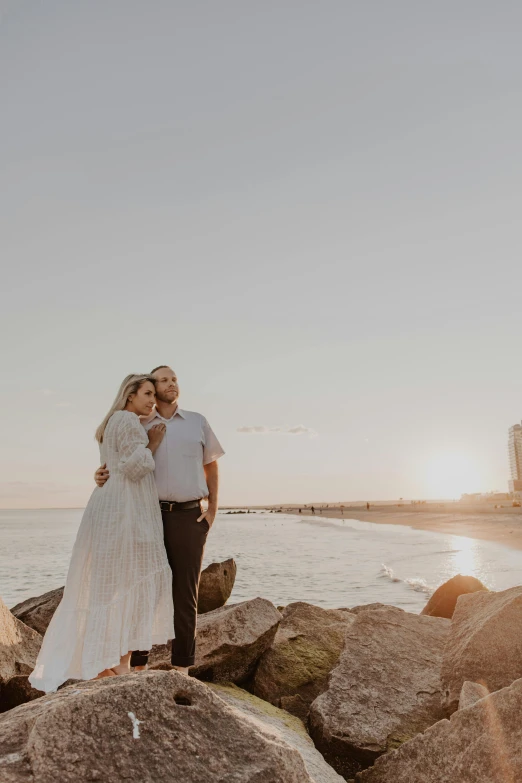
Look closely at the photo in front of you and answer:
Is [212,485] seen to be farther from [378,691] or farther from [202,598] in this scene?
[202,598]

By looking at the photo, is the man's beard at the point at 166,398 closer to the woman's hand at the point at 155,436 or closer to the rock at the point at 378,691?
the woman's hand at the point at 155,436

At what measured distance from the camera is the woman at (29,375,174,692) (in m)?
4.46

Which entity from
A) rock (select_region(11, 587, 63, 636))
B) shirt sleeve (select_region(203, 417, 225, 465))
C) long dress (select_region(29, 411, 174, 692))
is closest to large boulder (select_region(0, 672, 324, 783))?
long dress (select_region(29, 411, 174, 692))

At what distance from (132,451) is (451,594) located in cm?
474

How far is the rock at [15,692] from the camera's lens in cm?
464

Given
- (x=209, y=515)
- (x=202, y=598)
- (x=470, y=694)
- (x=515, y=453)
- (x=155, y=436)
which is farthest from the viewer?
(x=515, y=453)

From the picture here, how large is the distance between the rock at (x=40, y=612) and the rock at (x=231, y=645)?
189 cm

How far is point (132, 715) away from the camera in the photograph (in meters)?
2.14

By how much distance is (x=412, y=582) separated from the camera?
631 inches

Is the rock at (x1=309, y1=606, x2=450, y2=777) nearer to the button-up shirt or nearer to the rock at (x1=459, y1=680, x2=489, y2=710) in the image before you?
the rock at (x1=459, y1=680, x2=489, y2=710)

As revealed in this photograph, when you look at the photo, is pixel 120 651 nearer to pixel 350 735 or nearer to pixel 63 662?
pixel 63 662

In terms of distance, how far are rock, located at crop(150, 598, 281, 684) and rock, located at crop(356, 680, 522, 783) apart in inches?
→ 82.0

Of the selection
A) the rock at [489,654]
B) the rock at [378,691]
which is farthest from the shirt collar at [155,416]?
the rock at [489,654]

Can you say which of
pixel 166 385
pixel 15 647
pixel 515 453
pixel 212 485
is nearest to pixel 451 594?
pixel 212 485
